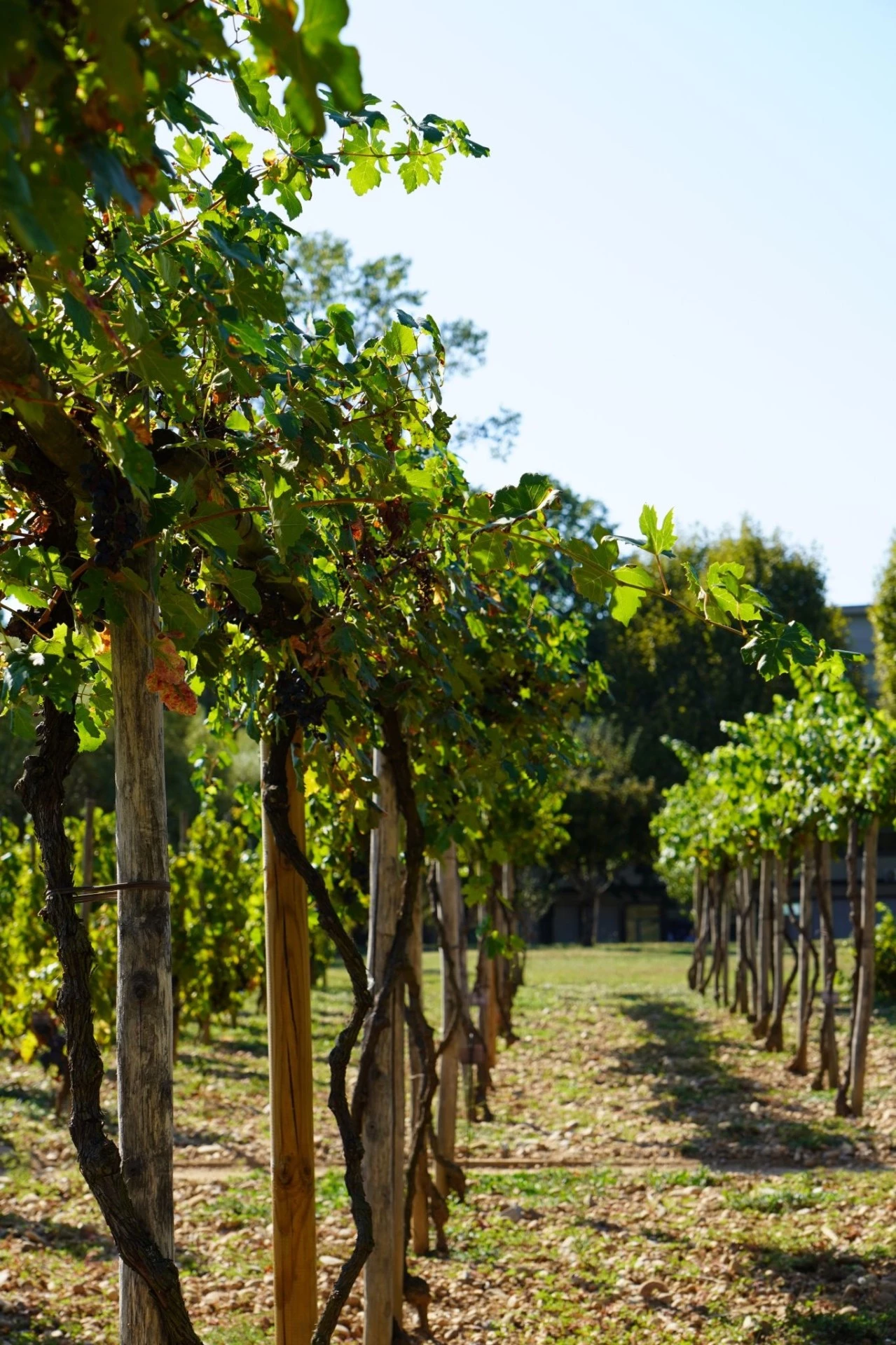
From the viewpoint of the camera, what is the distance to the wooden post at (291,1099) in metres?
3.42

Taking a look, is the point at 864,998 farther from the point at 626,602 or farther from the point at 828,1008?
the point at 626,602

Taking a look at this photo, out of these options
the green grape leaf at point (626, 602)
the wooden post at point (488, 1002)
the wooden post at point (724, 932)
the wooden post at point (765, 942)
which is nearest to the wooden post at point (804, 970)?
the wooden post at point (765, 942)

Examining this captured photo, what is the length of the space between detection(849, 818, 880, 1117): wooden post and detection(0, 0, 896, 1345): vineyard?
0.03 meters

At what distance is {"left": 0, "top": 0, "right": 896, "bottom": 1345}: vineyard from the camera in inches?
81.7

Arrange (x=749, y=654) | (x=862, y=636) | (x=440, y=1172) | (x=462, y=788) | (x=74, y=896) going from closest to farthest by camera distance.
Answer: (x=749, y=654) < (x=74, y=896) < (x=462, y=788) < (x=440, y=1172) < (x=862, y=636)

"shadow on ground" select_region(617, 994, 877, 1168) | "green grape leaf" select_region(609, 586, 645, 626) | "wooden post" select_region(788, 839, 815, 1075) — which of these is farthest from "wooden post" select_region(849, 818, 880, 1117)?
"green grape leaf" select_region(609, 586, 645, 626)

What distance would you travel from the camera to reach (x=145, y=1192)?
2529 mm

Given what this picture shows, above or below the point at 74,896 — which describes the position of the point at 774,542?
above

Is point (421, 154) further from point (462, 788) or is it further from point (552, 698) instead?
point (552, 698)

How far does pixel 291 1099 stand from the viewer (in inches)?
136

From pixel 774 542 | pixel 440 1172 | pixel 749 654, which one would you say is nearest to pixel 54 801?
pixel 749 654

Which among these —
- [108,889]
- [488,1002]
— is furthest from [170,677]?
[488,1002]

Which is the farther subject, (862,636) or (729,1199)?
(862,636)

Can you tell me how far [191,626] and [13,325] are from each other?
69 cm
